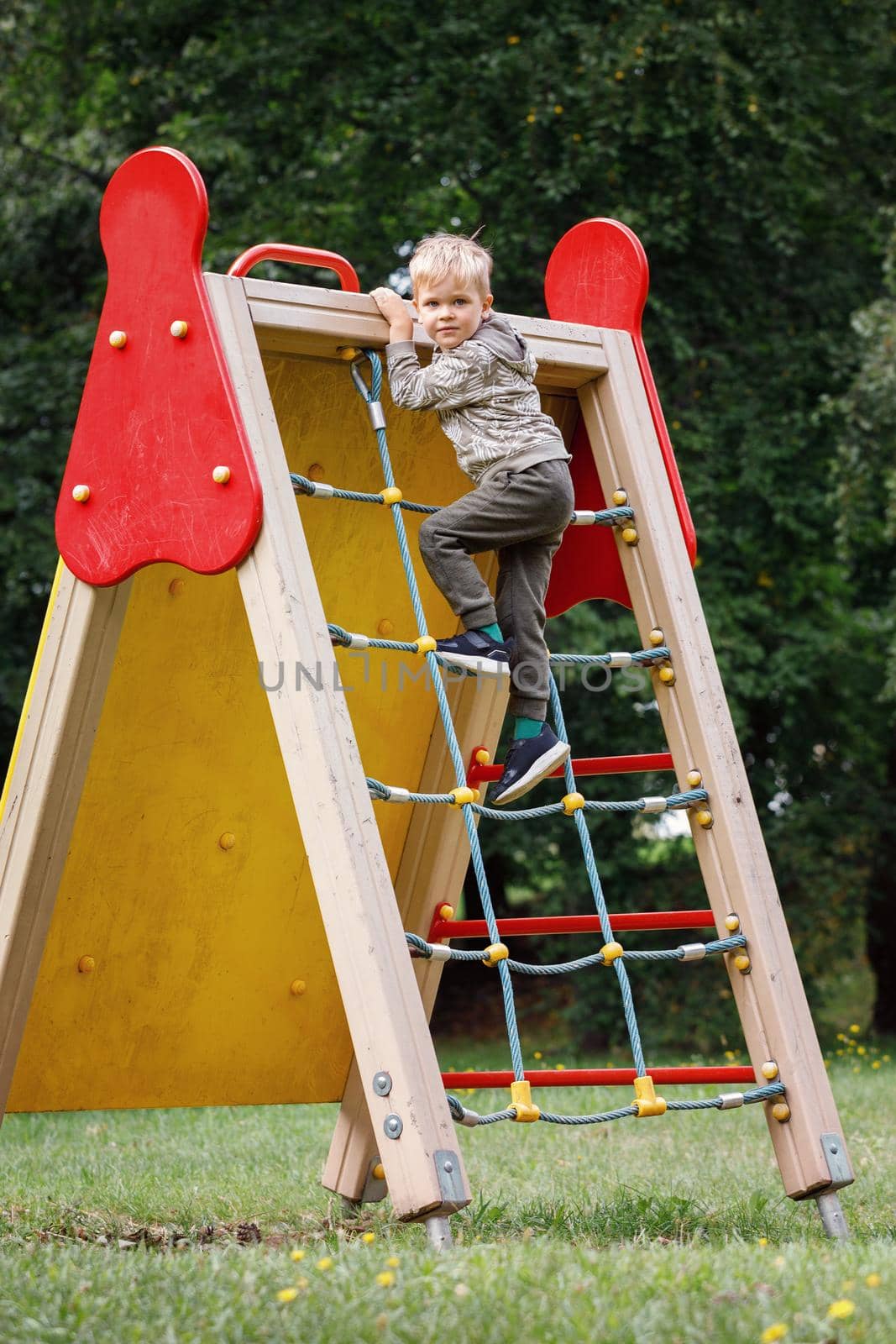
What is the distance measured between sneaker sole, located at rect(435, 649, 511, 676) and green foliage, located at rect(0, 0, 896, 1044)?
258 inches

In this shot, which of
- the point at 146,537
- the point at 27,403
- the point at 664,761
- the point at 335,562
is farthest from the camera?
the point at 27,403

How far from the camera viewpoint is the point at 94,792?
419 centimetres

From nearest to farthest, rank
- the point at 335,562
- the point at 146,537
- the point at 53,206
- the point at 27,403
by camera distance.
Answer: the point at 146,537 < the point at 335,562 < the point at 27,403 < the point at 53,206

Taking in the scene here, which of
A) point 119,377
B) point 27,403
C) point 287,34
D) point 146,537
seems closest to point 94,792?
point 146,537

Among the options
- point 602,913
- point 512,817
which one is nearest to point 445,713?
point 512,817

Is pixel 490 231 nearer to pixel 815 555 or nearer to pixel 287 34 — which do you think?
pixel 287 34

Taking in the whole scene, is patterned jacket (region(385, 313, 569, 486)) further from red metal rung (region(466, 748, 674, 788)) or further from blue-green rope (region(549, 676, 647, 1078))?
red metal rung (region(466, 748, 674, 788))

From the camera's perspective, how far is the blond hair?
3877 millimetres

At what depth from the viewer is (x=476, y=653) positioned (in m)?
3.89

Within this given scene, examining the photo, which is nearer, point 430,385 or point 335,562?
point 430,385

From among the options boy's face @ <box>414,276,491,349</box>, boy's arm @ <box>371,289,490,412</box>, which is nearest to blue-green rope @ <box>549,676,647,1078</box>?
boy's arm @ <box>371,289,490,412</box>

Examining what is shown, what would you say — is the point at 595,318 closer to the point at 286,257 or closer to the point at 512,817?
the point at 286,257

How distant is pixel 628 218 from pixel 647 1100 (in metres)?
8.01

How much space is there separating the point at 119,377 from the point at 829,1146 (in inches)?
103
